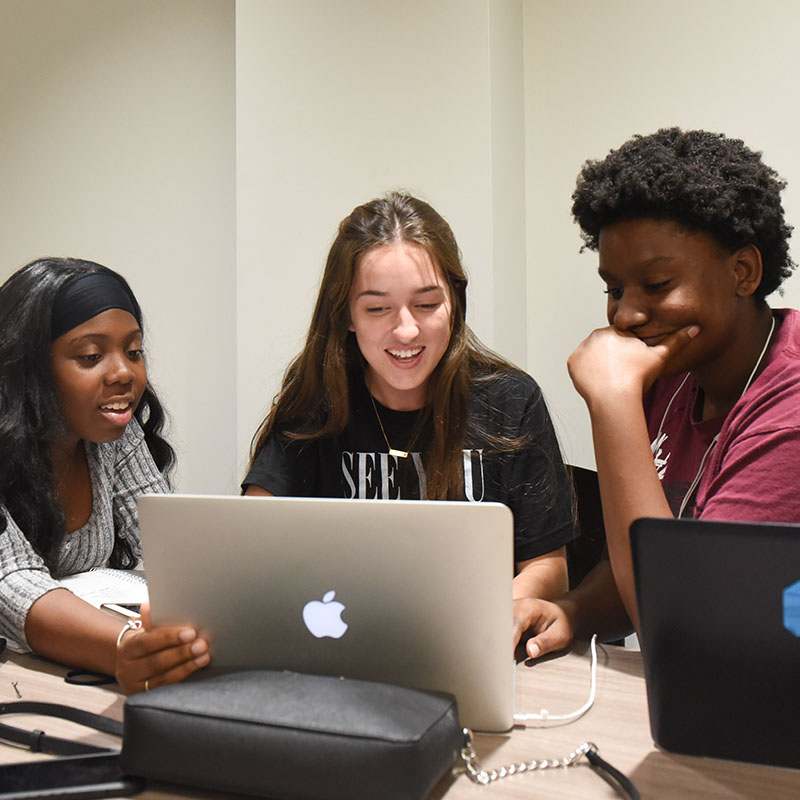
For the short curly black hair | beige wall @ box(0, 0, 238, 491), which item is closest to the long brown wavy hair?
the short curly black hair

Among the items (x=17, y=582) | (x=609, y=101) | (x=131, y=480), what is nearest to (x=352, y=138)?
(x=609, y=101)

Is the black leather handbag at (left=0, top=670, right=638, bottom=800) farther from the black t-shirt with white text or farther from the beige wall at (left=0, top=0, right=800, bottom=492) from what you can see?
the beige wall at (left=0, top=0, right=800, bottom=492)

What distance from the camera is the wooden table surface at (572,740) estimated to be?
30.8 inches

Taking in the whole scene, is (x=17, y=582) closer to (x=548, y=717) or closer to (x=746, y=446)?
(x=548, y=717)

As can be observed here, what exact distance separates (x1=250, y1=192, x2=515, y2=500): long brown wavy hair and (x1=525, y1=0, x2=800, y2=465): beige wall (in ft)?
2.58

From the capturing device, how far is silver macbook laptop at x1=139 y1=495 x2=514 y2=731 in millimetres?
838

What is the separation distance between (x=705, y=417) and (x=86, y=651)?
98cm

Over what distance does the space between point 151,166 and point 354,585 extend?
248cm

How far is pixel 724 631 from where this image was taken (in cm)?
71

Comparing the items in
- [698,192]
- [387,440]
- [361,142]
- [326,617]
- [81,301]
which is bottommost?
[326,617]

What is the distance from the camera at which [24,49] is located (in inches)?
126

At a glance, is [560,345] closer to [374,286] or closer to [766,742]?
[374,286]

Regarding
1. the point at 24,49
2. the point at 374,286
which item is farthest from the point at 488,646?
the point at 24,49

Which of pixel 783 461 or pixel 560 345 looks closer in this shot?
pixel 783 461
